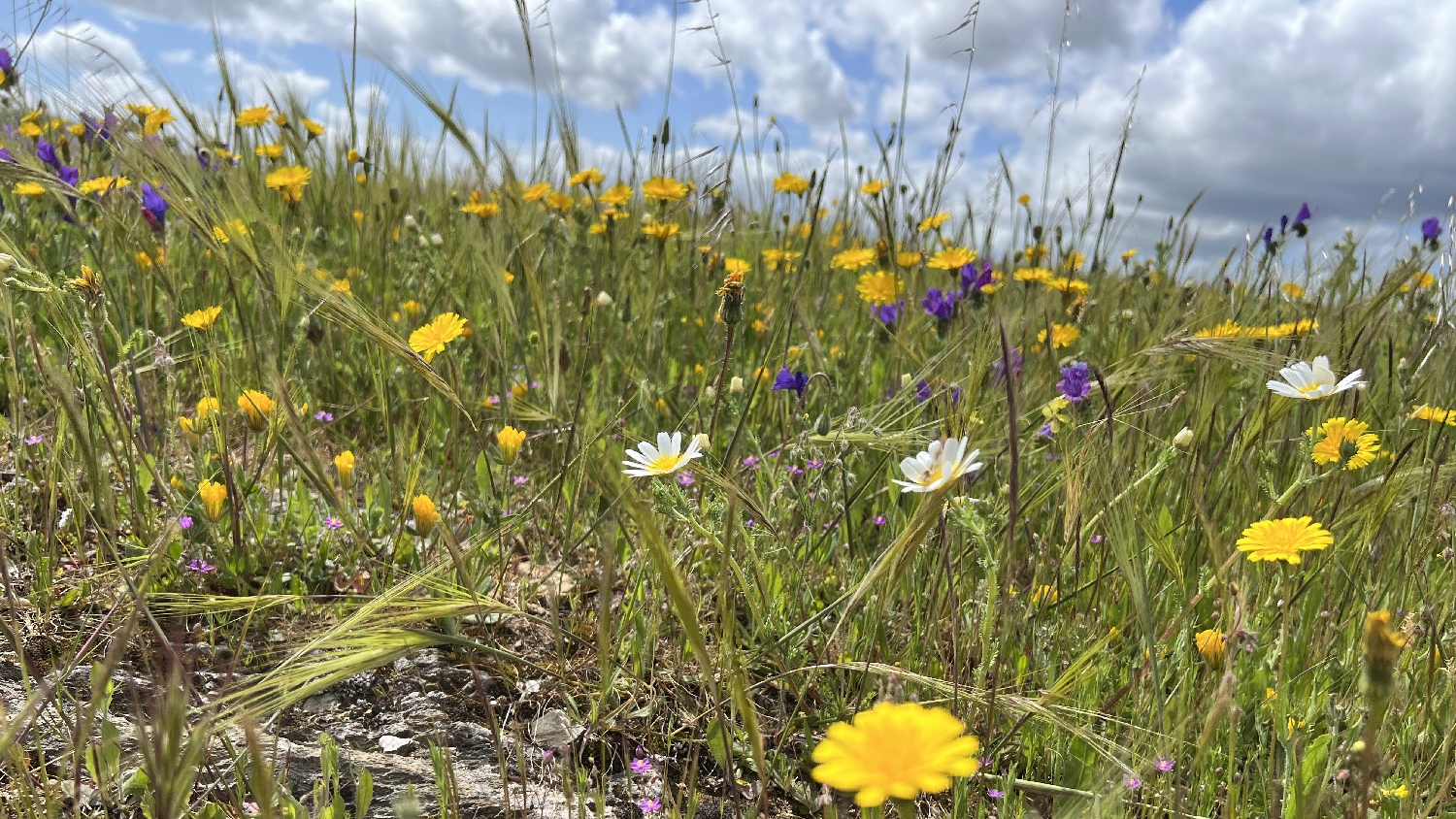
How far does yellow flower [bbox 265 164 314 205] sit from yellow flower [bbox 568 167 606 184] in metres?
0.75

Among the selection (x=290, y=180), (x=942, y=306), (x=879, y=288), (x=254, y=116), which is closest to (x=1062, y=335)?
(x=942, y=306)

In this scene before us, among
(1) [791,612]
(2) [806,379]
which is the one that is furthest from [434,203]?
(1) [791,612]

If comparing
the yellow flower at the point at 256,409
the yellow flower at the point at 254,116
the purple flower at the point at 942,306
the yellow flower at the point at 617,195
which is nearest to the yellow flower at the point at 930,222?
the purple flower at the point at 942,306

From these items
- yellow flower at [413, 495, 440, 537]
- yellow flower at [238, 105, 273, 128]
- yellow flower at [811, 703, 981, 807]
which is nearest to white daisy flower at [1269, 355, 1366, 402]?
yellow flower at [811, 703, 981, 807]

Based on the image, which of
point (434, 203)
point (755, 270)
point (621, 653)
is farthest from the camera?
point (434, 203)

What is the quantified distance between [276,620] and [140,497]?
39cm

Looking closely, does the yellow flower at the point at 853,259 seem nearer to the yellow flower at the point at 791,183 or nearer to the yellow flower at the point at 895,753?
the yellow flower at the point at 791,183

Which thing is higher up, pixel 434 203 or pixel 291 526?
pixel 434 203

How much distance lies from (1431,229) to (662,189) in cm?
301

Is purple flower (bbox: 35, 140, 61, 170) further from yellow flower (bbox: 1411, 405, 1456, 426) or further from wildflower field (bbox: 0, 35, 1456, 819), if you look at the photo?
yellow flower (bbox: 1411, 405, 1456, 426)

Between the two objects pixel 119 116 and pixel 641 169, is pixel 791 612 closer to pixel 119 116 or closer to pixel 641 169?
pixel 119 116

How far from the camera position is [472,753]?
1271 millimetres

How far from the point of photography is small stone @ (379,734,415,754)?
126 cm

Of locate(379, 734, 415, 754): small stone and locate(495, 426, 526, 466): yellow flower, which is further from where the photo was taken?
locate(495, 426, 526, 466): yellow flower
